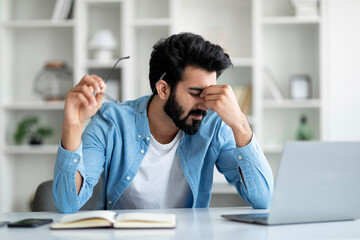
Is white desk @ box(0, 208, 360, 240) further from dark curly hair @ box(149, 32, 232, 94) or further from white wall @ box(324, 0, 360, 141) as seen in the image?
white wall @ box(324, 0, 360, 141)

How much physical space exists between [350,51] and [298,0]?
0.54m

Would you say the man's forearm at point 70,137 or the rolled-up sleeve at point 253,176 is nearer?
the man's forearm at point 70,137

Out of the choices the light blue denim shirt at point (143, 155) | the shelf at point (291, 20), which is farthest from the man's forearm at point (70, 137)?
the shelf at point (291, 20)

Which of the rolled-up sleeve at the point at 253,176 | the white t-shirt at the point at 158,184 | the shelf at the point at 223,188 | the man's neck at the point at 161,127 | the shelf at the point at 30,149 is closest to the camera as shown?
the rolled-up sleeve at the point at 253,176

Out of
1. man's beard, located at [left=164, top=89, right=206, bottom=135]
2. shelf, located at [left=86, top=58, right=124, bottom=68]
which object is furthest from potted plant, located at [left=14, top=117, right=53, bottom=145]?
man's beard, located at [left=164, top=89, right=206, bottom=135]

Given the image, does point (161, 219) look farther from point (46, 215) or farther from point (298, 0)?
point (298, 0)

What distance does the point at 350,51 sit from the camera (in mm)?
3588

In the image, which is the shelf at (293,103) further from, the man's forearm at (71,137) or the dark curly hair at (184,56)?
the man's forearm at (71,137)

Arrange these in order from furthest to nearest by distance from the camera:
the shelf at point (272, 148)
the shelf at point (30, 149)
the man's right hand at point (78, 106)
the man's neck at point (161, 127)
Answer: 1. the shelf at point (30, 149)
2. the shelf at point (272, 148)
3. the man's neck at point (161, 127)
4. the man's right hand at point (78, 106)

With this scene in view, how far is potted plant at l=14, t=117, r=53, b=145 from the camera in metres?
3.64

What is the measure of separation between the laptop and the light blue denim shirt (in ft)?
1.22

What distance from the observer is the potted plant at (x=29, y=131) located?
3.64m

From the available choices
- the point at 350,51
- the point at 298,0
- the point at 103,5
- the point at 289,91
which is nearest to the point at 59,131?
the point at 103,5

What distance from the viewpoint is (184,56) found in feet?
6.12
